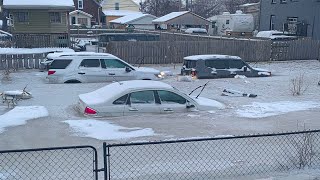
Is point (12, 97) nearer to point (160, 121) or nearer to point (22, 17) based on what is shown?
point (160, 121)

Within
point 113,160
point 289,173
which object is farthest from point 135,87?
point 289,173

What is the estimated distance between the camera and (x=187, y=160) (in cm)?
821

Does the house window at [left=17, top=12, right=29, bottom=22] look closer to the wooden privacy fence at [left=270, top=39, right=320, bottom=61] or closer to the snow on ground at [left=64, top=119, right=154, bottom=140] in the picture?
the wooden privacy fence at [left=270, top=39, right=320, bottom=61]

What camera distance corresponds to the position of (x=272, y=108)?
1388cm

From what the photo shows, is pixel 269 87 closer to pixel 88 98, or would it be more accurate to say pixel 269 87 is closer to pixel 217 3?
pixel 88 98

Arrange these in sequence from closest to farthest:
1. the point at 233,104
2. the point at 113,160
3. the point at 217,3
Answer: the point at 113,160 < the point at 233,104 < the point at 217,3

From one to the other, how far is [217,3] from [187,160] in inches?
4257

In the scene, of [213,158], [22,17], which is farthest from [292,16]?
[213,158]

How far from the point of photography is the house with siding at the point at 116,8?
79.9 meters

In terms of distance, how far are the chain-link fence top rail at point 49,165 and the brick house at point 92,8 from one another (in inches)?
2512

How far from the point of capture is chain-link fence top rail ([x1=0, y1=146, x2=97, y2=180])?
7215 mm

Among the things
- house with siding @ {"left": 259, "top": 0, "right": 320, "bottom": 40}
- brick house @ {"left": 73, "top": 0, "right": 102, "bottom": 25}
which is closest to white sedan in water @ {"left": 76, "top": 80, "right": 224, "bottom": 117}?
house with siding @ {"left": 259, "top": 0, "right": 320, "bottom": 40}

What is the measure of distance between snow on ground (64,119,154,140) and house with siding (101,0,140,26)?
68652mm

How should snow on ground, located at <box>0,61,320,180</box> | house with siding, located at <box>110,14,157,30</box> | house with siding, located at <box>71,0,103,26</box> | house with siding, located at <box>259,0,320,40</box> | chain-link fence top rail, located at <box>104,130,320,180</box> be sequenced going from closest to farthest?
chain-link fence top rail, located at <box>104,130,320,180</box>
snow on ground, located at <box>0,61,320,180</box>
house with siding, located at <box>259,0,320,40</box>
house with siding, located at <box>110,14,157,30</box>
house with siding, located at <box>71,0,103,26</box>
